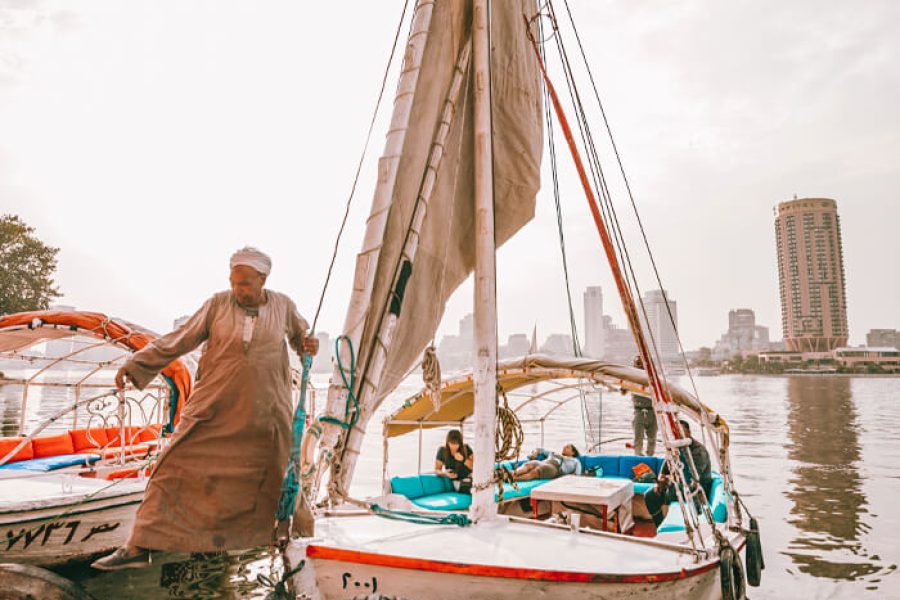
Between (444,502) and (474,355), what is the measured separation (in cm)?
507

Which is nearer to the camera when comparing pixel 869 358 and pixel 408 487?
pixel 408 487

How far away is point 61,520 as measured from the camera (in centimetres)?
714

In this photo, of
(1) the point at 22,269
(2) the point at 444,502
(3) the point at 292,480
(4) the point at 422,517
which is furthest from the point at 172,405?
(1) the point at 22,269

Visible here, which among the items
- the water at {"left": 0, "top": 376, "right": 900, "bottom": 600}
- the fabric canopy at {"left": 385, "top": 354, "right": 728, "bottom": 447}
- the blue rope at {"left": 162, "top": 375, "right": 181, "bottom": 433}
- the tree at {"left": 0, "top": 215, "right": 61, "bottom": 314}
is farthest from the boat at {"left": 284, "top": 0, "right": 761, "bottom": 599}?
the tree at {"left": 0, "top": 215, "right": 61, "bottom": 314}

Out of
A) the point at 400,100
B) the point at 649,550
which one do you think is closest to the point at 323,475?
the point at 649,550

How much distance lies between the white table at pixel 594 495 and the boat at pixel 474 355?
38.8 inches

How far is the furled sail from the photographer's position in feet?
14.4

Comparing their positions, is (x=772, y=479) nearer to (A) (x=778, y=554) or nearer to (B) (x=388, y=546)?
(A) (x=778, y=554)

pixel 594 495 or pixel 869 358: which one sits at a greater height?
pixel 594 495

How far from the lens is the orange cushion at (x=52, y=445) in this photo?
10.9 metres

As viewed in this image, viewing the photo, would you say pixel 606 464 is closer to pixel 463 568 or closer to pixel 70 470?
pixel 463 568

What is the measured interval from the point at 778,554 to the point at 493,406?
25.6 ft

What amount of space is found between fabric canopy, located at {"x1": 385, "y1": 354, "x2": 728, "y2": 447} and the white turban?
3.63 meters

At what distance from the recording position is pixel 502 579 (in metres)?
3.71
